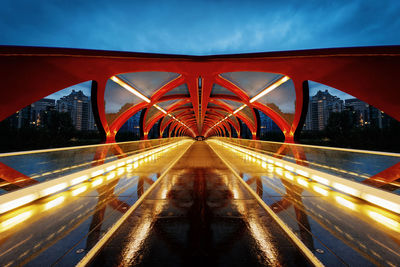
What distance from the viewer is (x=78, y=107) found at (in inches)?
3890

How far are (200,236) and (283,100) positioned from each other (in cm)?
2164

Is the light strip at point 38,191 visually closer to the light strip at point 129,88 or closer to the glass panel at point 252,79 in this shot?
the light strip at point 129,88

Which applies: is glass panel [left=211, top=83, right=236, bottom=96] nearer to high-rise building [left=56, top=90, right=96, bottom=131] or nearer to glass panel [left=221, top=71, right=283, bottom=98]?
glass panel [left=221, top=71, right=283, bottom=98]

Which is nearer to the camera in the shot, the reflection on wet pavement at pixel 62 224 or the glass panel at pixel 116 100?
the reflection on wet pavement at pixel 62 224

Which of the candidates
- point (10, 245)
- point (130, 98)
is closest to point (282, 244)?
point (10, 245)

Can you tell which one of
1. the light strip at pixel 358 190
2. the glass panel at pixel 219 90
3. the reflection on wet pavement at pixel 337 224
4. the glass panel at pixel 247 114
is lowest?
the reflection on wet pavement at pixel 337 224

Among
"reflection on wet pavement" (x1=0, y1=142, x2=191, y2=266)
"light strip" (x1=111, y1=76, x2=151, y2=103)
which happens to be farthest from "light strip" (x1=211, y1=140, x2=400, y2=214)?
"light strip" (x1=111, y1=76, x2=151, y2=103)

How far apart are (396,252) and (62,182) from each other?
6.28 metres

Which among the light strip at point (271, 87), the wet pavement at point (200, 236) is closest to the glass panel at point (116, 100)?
the light strip at point (271, 87)

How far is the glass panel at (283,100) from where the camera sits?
18172 millimetres

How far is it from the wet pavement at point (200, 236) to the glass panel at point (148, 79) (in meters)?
15.3

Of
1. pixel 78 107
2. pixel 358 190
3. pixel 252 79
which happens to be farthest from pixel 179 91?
pixel 78 107

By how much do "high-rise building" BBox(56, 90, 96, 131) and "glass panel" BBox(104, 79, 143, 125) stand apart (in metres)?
96.3

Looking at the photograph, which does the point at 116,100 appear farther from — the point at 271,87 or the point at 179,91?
the point at 271,87
